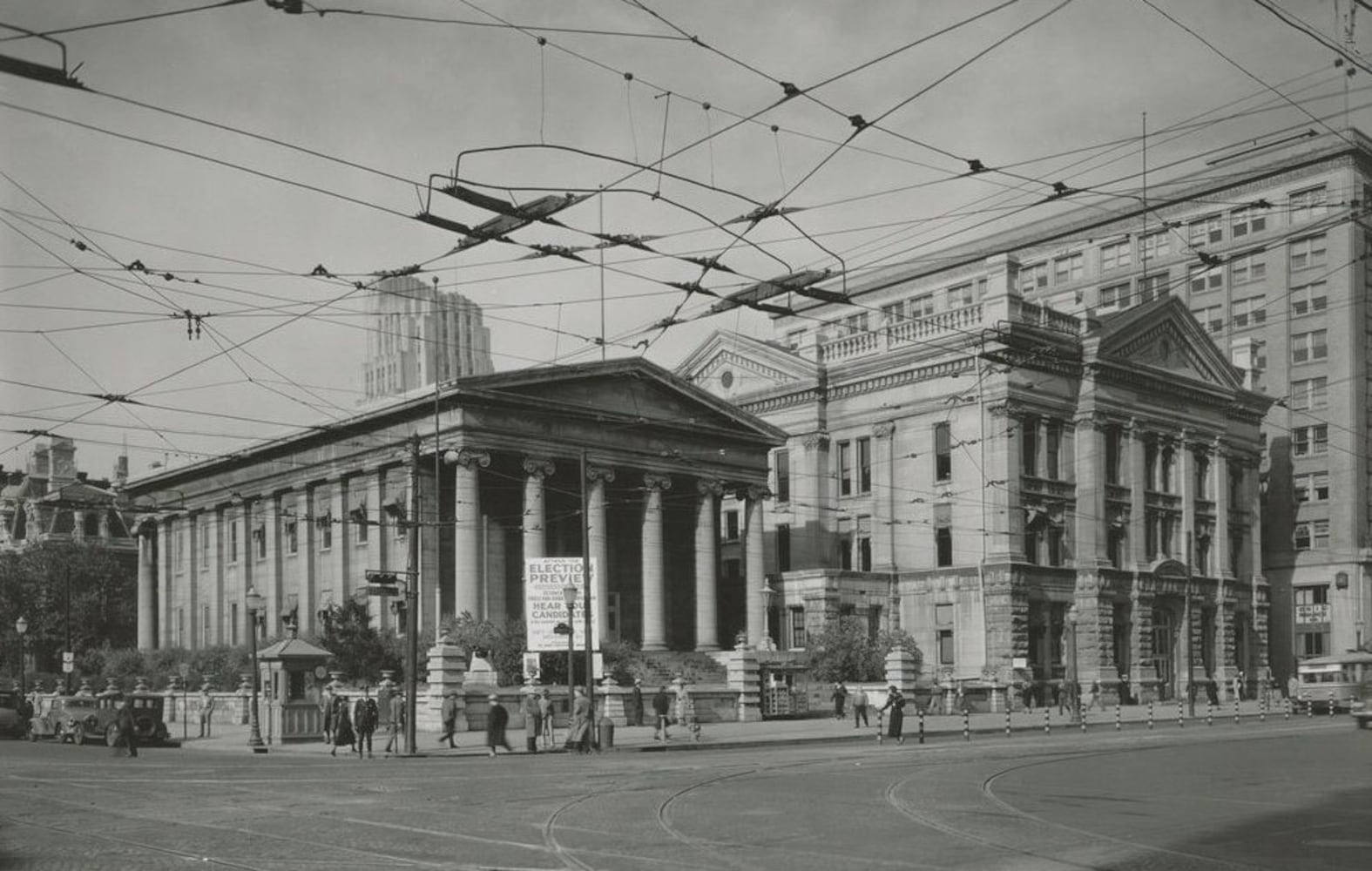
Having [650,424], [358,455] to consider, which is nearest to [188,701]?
[358,455]

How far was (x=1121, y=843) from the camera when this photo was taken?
1505 cm

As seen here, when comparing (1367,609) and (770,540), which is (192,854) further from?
(1367,609)

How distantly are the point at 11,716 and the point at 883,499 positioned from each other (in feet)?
127

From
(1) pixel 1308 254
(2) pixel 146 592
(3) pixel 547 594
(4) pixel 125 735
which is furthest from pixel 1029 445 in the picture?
(2) pixel 146 592

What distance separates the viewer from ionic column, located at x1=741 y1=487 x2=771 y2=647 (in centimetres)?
6356

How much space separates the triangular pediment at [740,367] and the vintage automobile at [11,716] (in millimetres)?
34754

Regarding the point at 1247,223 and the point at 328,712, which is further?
the point at 1247,223

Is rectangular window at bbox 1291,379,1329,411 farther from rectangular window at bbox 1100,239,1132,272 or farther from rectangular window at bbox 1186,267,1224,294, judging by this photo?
rectangular window at bbox 1100,239,1132,272

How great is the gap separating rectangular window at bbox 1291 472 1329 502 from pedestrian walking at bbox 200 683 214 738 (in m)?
59.3

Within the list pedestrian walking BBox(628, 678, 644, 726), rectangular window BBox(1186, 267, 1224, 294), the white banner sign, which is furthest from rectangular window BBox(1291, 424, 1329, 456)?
the white banner sign

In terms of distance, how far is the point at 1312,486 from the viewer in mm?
83500

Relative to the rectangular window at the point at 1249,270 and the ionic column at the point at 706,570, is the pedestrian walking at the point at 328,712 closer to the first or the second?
the ionic column at the point at 706,570

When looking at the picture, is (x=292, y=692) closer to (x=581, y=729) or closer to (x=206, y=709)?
(x=581, y=729)

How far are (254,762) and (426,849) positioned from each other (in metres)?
17.4
